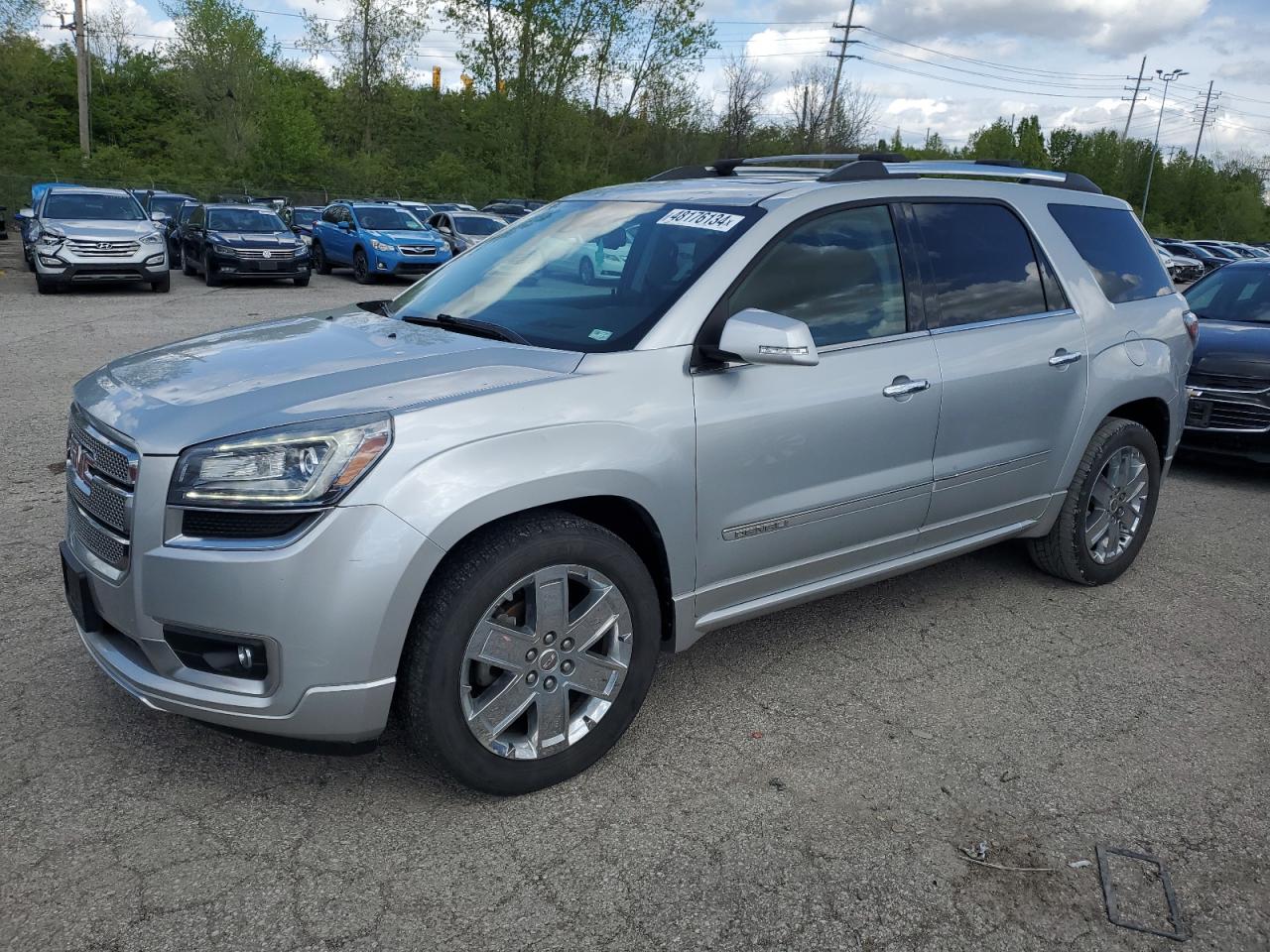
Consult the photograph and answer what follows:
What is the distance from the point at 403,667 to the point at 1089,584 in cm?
353

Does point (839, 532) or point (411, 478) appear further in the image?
point (839, 532)

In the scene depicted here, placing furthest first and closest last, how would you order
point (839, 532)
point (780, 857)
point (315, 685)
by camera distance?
point (839, 532) < point (780, 857) < point (315, 685)

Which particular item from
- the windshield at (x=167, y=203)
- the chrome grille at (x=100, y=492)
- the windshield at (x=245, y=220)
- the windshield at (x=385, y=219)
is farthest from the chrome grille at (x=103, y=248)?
the chrome grille at (x=100, y=492)

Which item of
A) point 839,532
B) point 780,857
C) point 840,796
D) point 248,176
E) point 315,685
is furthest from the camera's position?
point 248,176

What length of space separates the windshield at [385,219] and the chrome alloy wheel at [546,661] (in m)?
19.5

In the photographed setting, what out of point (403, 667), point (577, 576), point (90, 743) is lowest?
point (90, 743)

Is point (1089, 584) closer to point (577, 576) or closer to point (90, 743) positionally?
point (577, 576)

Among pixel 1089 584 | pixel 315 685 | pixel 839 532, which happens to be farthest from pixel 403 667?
pixel 1089 584

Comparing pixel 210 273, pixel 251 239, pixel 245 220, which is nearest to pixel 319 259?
pixel 245 220

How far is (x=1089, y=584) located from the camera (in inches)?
194

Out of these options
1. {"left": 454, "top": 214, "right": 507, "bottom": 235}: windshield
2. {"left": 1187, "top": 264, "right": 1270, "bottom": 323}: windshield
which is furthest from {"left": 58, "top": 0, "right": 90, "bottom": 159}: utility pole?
{"left": 1187, "top": 264, "right": 1270, "bottom": 323}: windshield

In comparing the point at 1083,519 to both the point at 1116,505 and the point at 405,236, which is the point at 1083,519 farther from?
the point at 405,236

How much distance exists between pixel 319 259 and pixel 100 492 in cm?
2220

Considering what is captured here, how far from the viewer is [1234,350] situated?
7.19 meters
